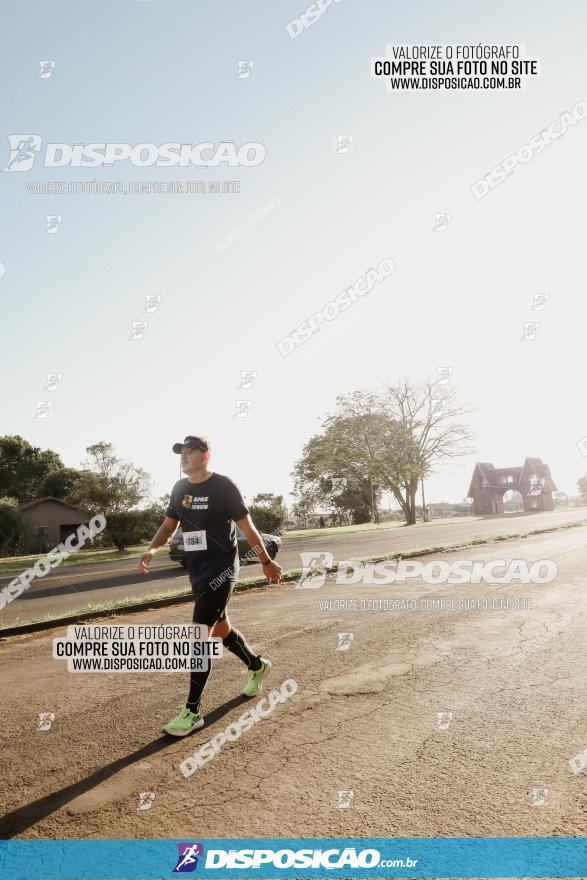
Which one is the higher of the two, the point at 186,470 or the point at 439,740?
the point at 186,470

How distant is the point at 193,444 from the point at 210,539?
796 mm

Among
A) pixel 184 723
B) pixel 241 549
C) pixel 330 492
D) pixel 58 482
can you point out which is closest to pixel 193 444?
pixel 184 723

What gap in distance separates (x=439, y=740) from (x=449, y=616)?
424 centimetres

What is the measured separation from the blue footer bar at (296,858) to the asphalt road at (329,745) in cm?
6

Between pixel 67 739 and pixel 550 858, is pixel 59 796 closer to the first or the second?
pixel 67 739

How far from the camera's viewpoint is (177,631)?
6879 mm

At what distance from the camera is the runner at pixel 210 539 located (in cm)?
416

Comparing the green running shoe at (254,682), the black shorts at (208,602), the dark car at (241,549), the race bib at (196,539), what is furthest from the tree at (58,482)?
the black shorts at (208,602)

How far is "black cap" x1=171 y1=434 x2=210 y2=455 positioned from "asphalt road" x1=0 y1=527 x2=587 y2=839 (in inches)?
84.1

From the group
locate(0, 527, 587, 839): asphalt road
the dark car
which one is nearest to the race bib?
locate(0, 527, 587, 839): asphalt road

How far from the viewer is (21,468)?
6219 centimetres

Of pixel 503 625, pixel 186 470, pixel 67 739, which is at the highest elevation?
pixel 186 470

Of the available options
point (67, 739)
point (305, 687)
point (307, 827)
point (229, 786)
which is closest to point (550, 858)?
point (307, 827)

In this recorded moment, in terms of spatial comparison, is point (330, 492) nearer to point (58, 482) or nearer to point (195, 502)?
point (58, 482)
